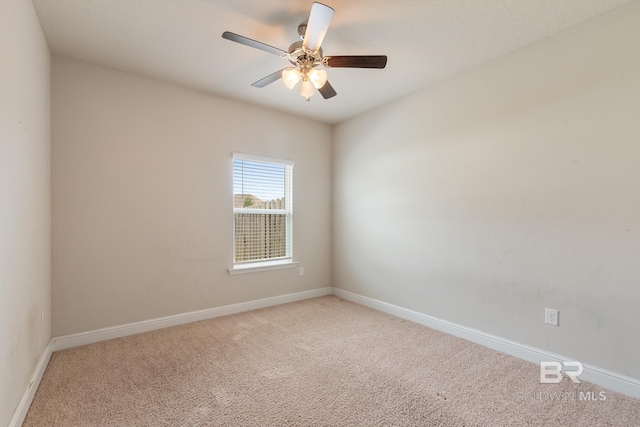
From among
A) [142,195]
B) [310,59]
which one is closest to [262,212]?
[142,195]

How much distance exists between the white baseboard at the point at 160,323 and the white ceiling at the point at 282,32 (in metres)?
2.55

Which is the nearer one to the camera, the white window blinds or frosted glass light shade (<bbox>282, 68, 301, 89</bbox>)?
frosted glass light shade (<bbox>282, 68, 301, 89</bbox>)

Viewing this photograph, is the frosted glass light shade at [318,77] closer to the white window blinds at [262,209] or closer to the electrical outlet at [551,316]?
the white window blinds at [262,209]

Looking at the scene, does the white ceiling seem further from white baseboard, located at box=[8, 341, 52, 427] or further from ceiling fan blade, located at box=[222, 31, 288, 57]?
white baseboard, located at box=[8, 341, 52, 427]

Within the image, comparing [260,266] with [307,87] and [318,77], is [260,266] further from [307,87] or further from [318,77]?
[318,77]

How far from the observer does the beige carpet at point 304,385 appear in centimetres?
173

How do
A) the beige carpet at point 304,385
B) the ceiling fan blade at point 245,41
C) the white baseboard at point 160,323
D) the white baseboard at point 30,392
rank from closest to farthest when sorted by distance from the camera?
the white baseboard at point 30,392, the beige carpet at point 304,385, the ceiling fan blade at point 245,41, the white baseboard at point 160,323

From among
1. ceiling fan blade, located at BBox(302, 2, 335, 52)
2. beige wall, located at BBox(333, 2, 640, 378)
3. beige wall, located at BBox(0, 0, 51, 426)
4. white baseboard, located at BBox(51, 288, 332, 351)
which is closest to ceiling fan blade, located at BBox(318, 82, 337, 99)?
ceiling fan blade, located at BBox(302, 2, 335, 52)

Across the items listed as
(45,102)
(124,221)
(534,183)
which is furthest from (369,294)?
(45,102)

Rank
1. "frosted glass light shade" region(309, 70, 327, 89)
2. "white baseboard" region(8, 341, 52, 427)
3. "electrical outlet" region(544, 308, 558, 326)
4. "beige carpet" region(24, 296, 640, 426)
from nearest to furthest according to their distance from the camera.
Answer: "white baseboard" region(8, 341, 52, 427), "beige carpet" region(24, 296, 640, 426), "frosted glass light shade" region(309, 70, 327, 89), "electrical outlet" region(544, 308, 558, 326)

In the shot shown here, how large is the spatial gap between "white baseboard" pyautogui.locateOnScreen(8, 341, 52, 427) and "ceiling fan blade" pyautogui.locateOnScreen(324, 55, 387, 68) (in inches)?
115

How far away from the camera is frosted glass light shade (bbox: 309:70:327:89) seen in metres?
2.18

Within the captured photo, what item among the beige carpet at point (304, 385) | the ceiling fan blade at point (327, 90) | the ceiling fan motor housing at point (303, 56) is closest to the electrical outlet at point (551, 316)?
the beige carpet at point (304, 385)

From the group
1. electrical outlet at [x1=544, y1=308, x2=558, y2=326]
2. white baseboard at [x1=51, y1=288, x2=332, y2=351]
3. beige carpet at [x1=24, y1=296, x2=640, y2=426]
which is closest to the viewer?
beige carpet at [x1=24, y1=296, x2=640, y2=426]
